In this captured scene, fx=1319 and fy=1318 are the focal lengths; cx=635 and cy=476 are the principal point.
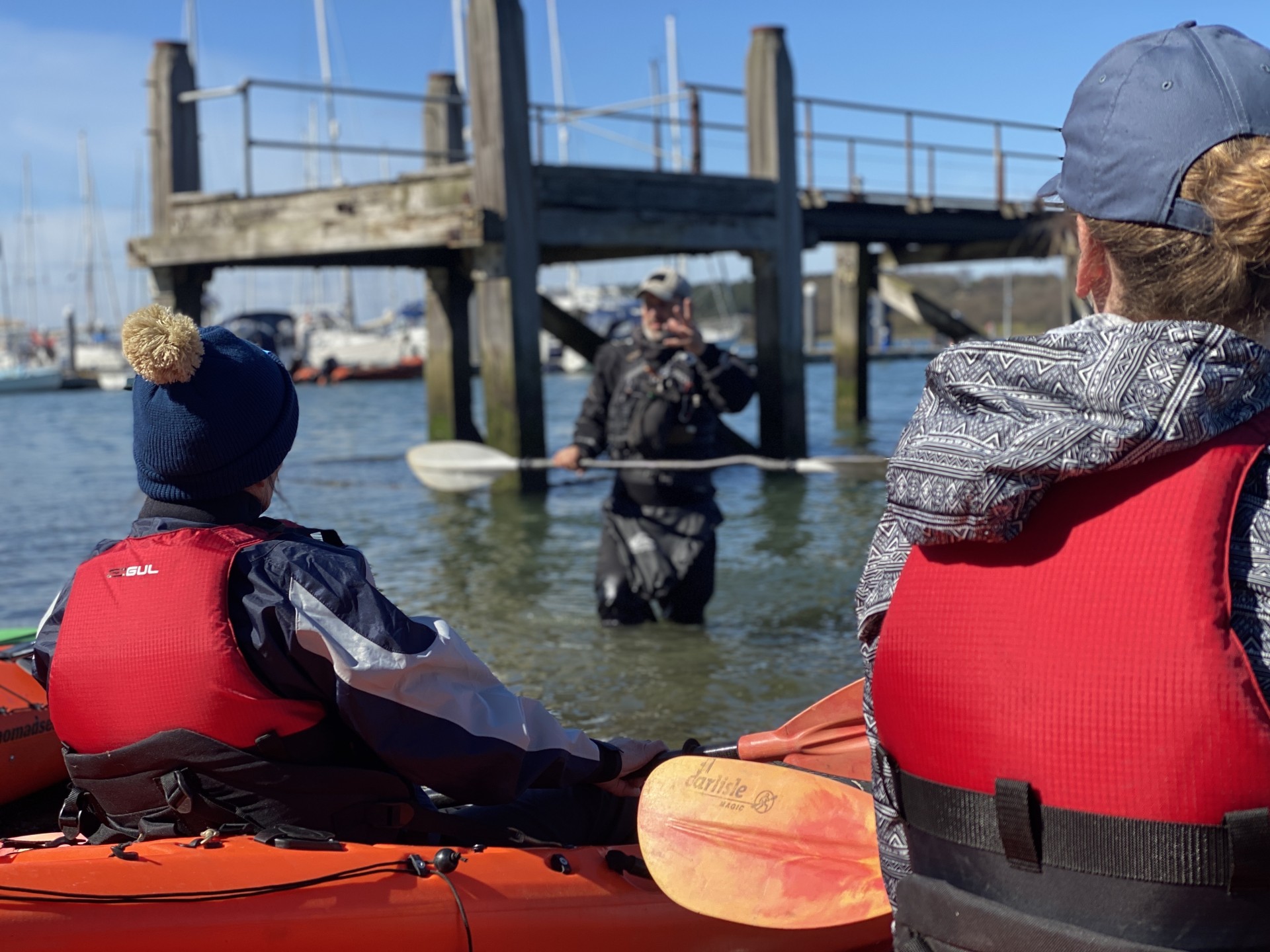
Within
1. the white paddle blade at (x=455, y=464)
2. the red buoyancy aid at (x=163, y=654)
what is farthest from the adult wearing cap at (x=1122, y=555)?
the white paddle blade at (x=455, y=464)

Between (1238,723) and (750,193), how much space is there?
11.4 meters

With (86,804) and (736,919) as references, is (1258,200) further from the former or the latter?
(86,804)

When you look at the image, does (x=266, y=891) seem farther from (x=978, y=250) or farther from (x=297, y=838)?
(x=978, y=250)

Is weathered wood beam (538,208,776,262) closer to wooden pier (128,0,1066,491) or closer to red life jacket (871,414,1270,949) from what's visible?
wooden pier (128,0,1066,491)

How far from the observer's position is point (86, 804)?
8.03ft

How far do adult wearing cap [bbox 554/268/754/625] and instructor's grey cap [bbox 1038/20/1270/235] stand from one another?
4489mm

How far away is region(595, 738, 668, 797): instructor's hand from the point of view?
9.54 feet

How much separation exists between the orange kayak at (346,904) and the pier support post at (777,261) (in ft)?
34.1

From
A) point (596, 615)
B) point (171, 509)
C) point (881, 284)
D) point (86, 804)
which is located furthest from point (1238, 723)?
point (881, 284)

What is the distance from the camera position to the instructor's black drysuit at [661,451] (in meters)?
5.94

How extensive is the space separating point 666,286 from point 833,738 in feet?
11.0

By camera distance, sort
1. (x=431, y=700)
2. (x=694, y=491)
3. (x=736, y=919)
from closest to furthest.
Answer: (x=736, y=919) → (x=431, y=700) → (x=694, y=491)

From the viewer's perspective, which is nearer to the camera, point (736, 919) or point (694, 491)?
point (736, 919)

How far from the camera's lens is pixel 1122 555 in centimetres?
120
